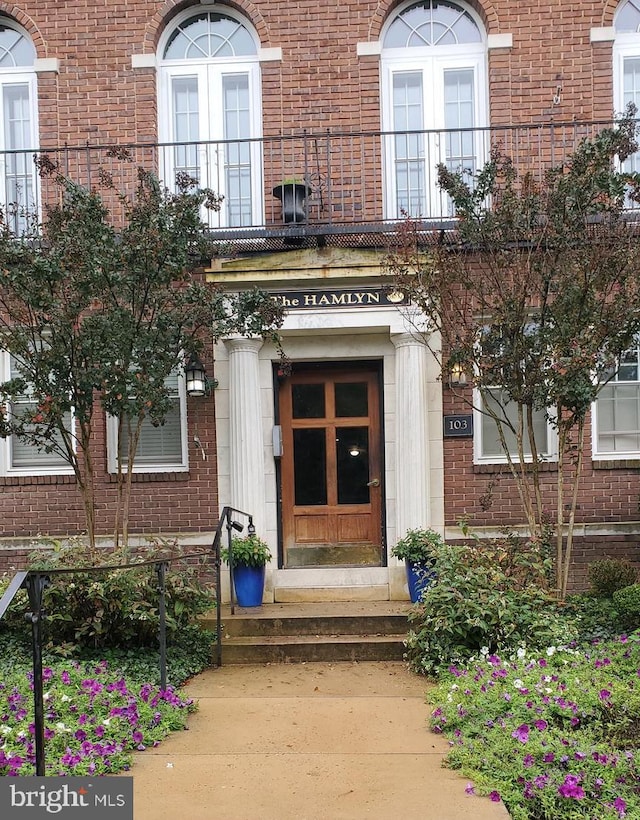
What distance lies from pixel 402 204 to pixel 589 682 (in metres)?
5.51

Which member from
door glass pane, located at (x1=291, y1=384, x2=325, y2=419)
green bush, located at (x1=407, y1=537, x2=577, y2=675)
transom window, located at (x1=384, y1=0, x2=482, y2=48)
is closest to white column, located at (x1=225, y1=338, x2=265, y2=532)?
door glass pane, located at (x1=291, y1=384, x2=325, y2=419)

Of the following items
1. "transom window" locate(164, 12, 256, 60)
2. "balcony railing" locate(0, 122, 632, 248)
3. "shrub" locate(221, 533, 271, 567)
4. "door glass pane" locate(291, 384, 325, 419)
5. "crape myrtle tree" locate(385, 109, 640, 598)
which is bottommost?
"shrub" locate(221, 533, 271, 567)

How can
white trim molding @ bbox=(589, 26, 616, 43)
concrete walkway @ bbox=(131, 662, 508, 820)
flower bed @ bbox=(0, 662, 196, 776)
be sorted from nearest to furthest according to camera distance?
concrete walkway @ bbox=(131, 662, 508, 820)
flower bed @ bbox=(0, 662, 196, 776)
white trim molding @ bbox=(589, 26, 616, 43)

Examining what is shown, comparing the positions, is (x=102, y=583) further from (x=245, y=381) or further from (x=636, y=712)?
(x=636, y=712)

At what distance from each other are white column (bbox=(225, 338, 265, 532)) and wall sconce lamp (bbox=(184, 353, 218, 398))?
272 millimetres

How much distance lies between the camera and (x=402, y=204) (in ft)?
28.6

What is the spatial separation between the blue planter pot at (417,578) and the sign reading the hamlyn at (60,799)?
3795 mm

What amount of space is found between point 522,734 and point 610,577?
3212 millimetres

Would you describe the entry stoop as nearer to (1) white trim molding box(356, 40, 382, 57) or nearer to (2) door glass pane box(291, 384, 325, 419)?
(2) door glass pane box(291, 384, 325, 419)

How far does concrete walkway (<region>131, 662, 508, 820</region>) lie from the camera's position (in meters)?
3.85

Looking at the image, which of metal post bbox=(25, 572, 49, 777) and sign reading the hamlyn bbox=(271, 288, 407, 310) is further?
sign reading the hamlyn bbox=(271, 288, 407, 310)

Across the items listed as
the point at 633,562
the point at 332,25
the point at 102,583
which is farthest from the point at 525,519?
the point at 332,25

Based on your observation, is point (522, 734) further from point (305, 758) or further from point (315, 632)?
point (315, 632)

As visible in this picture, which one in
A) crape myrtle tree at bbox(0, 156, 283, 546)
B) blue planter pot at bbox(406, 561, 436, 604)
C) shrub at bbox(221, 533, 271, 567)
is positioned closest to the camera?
crape myrtle tree at bbox(0, 156, 283, 546)
